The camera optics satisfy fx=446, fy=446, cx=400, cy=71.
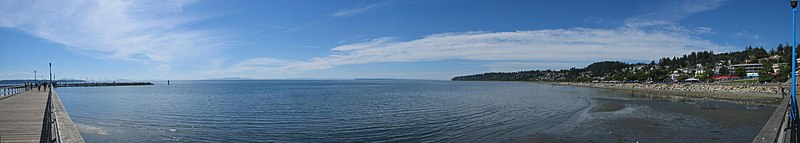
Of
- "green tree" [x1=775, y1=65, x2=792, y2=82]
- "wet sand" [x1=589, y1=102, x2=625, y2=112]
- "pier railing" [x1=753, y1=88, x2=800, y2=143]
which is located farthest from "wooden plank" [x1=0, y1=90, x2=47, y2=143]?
"green tree" [x1=775, y1=65, x2=792, y2=82]

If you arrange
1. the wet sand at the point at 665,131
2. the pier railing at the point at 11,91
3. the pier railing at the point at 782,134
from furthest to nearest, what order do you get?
the pier railing at the point at 11,91 < the wet sand at the point at 665,131 < the pier railing at the point at 782,134

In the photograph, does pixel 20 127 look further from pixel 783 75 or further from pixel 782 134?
pixel 783 75

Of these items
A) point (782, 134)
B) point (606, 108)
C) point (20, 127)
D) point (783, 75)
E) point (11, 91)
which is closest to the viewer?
point (782, 134)

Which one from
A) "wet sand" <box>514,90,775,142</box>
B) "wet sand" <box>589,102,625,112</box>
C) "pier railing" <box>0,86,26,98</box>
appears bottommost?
"wet sand" <box>589,102,625,112</box>

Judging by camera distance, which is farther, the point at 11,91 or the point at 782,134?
the point at 11,91

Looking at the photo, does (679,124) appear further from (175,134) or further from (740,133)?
(175,134)

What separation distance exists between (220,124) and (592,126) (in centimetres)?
1757

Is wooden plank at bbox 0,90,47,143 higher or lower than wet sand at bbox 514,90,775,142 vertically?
higher

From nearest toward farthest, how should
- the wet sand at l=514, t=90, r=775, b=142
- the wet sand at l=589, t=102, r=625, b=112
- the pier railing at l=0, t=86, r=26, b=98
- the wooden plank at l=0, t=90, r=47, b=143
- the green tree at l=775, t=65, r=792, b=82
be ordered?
the wooden plank at l=0, t=90, r=47, b=143
the wet sand at l=514, t=90, r=775, b=142
the wet sand at l=589, t=102, r=625, b=112
the pier railing at l=0, t=86, r=26, b=98
the green tree at l=775, t=65, r=792, b=82

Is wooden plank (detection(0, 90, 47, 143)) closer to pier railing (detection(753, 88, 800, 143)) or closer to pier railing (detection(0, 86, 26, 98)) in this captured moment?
pier railing (detection(753, 88, 800, 143))

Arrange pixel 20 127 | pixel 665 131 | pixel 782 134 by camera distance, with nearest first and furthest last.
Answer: pixel 782 134 → pixel 20 127 → pixel 665 131

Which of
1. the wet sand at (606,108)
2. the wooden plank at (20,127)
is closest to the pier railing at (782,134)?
the wooden plank at (20,127)

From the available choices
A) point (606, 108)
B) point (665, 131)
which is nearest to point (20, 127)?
point (665, 131)

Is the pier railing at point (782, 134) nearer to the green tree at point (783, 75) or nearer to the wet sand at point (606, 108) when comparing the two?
the wet sand at point (606, 108)
